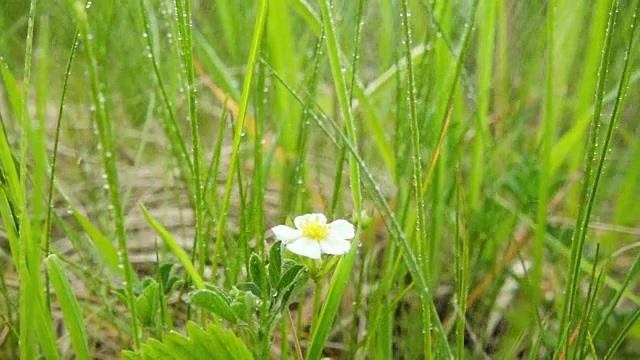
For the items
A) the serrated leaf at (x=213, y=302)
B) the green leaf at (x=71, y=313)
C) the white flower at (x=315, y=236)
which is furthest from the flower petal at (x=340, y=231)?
the green leaf at (x=71, y=313)

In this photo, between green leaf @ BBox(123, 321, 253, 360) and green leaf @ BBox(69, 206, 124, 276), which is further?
green leaf @ BBox(69, 206, 124, 276)

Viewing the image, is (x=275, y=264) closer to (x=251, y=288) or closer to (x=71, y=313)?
(x=251, y=288)

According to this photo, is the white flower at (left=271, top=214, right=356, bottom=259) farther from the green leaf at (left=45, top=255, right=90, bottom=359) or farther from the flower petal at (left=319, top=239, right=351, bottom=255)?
the green leaf at (left=45, top=255, right=90, bottom=359)

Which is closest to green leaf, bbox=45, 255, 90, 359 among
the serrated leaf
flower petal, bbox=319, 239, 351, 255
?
the serrated leaf

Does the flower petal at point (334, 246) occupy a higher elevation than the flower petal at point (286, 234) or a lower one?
lower

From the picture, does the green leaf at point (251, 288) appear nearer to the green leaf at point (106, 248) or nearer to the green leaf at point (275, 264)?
the green leaf at point (275, 264)

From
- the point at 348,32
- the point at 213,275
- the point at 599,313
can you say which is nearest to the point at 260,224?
the point at 213,275

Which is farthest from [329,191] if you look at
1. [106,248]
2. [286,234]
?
[286,234]
